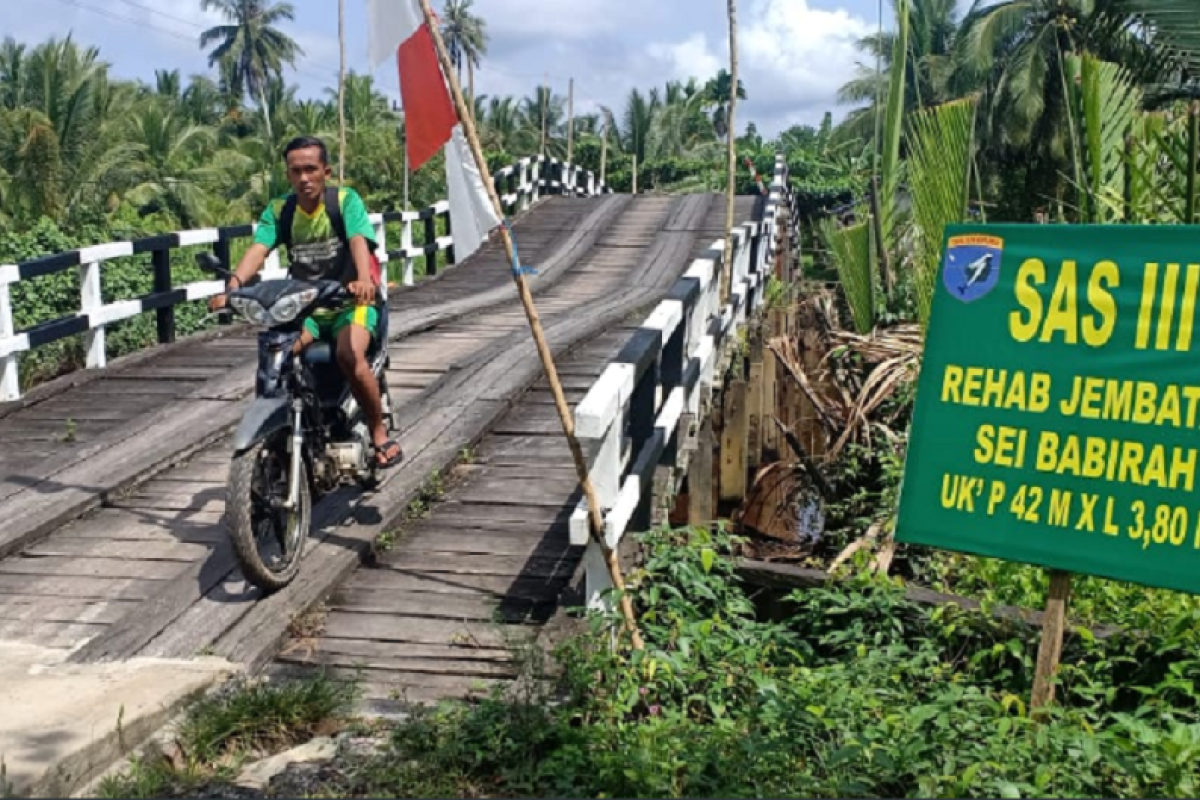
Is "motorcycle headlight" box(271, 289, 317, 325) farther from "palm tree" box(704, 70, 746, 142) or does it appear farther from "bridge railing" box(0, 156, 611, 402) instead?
"palm tree" box(704, 70, 746, 142)

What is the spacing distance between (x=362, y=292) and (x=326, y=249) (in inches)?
19.0

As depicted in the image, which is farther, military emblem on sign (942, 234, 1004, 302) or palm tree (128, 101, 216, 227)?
palm tree (128, 101, 216, 227)

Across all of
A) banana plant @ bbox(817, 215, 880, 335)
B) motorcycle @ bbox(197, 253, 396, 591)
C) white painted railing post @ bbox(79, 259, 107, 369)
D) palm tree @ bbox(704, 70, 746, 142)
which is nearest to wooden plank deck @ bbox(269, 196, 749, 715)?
motorcycle @ bbox(197, 253, 396, 591)

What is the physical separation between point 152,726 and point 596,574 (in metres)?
1.58

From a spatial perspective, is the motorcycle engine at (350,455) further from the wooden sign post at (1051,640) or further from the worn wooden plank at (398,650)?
the wooden sign post at (1051,640)

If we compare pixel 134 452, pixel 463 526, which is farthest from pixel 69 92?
pixel 463 526

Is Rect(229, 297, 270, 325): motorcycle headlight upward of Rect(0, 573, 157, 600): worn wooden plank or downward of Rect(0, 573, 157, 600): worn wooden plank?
upward

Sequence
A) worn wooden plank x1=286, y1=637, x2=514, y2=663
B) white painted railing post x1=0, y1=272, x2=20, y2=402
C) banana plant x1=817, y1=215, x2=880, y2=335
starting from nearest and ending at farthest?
worn wooden plank x1=286, y1=637, x2=514, y2=663, white painted railing post x1=0, y1=272, x2=20, y2=402, banana plant x1=817, y1=215, x2=880, y2=335

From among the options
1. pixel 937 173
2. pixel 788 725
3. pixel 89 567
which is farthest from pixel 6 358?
pixel 788 725

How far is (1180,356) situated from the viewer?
155 inches

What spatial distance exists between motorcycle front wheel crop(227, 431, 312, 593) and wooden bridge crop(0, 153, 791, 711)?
0.43ft

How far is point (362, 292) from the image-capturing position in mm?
5246

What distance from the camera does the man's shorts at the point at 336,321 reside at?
5.53m

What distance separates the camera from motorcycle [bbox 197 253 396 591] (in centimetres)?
485
